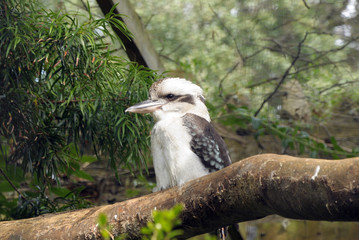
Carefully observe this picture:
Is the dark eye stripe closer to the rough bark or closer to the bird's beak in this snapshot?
the bird's beak

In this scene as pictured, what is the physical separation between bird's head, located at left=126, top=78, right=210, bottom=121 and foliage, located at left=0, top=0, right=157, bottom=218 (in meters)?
0.12

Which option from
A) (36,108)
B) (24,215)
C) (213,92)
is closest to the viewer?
(36,108)

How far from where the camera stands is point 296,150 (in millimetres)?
3184

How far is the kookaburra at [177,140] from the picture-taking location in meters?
1.76

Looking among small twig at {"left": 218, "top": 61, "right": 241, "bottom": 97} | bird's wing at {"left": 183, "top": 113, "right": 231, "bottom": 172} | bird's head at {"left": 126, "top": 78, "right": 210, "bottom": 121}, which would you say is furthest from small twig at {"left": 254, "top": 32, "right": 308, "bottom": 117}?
bird's wing at {"left": 183, "top": 113, "right": 231, "bottom": 172}

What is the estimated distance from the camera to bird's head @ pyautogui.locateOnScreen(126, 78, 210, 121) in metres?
1.87

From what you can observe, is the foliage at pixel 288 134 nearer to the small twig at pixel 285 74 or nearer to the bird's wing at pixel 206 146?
the small twig at pixel 285 74

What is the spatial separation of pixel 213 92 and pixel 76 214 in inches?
62.9

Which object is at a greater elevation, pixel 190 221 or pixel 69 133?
pixel 69 133

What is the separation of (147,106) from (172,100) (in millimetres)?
128

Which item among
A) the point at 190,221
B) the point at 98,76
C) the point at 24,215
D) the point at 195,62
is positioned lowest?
the point at 190,221

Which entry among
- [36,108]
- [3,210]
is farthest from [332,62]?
[3,210]

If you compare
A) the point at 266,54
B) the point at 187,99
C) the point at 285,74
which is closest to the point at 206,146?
the point at 187,99

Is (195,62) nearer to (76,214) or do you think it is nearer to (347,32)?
(347,32)
